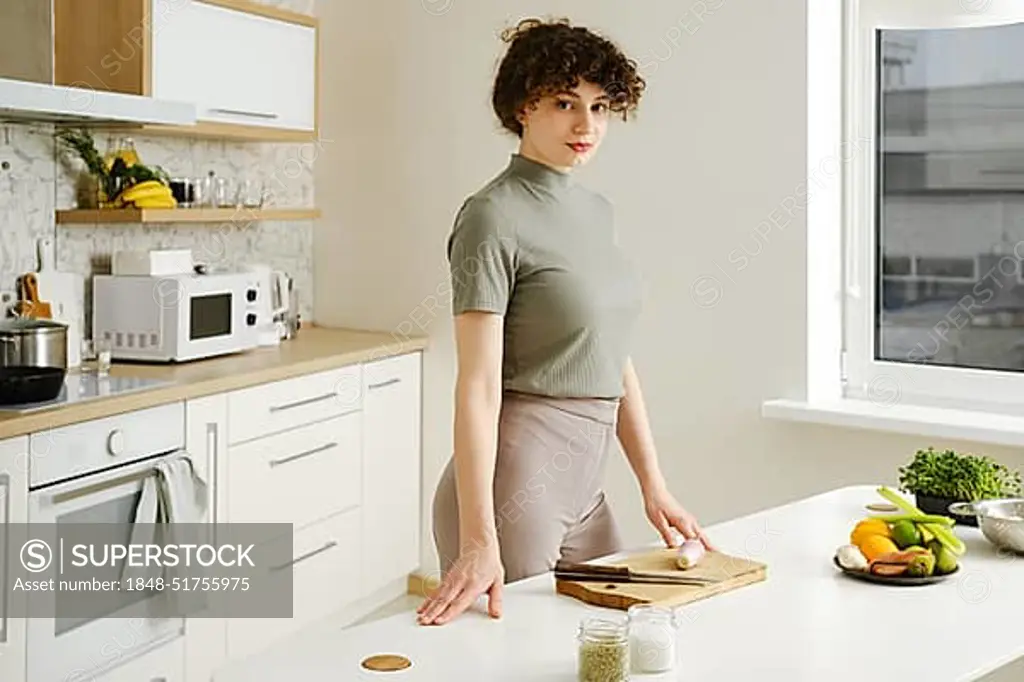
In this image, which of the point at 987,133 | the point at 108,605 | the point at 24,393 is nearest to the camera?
the point at 24,393

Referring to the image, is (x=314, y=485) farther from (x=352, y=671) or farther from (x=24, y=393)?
(x=352, y=671)

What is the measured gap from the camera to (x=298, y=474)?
3.93m

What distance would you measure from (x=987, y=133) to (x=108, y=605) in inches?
97.2

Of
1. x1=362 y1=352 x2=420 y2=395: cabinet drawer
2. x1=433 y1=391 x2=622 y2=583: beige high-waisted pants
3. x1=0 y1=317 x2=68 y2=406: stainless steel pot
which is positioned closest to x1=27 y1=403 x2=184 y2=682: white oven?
x1=0 y1=317 x2=68 y2=406: stainless steel pot

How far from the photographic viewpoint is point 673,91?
3906 millimetres

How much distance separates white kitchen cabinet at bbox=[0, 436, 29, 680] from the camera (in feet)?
9.66

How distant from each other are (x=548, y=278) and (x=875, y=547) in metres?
0.63

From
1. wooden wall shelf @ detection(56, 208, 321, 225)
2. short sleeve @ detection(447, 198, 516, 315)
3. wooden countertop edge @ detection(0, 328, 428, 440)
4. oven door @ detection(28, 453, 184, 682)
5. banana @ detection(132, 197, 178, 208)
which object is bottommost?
oven door @ detection(28, 453, 184, 682)

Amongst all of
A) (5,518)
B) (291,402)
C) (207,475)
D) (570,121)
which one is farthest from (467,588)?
(291,402)

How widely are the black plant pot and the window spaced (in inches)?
52.0

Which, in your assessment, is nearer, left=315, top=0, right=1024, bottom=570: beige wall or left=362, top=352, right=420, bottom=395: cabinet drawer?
left=315, top=0, right=1024, bottom=570: beige wall

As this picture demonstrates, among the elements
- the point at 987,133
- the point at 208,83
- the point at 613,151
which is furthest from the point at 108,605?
the point at 987,133

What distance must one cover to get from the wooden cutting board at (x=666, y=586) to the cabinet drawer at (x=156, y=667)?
1.73 meters

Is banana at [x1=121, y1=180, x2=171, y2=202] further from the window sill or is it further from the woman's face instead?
the woman's face
